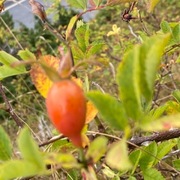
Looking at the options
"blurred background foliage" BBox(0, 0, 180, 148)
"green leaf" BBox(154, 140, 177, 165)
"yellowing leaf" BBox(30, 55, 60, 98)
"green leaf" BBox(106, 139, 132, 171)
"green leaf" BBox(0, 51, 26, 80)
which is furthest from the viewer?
"blurred background foliage" BBox(0, 0, 180, 148)

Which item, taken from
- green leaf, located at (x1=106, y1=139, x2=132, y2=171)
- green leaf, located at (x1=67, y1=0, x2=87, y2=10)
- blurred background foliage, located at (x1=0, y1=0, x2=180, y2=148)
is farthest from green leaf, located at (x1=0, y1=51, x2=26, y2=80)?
blurred background foliage, located at (x1=0, y1=0, x2=180, y2=148)

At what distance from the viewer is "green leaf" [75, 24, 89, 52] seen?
2.72 ft

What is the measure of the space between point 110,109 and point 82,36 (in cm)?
47

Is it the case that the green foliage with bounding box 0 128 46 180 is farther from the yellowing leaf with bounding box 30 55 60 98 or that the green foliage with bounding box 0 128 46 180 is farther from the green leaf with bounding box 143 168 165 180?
the green leaf with bounding box 143 168 165 180

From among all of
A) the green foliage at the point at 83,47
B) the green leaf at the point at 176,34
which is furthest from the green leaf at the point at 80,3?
the green leaf at the point at 176,34

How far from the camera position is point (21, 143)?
38 cm

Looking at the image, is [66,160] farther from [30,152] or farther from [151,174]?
[151,174]

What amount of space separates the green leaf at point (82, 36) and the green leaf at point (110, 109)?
442 millimetres

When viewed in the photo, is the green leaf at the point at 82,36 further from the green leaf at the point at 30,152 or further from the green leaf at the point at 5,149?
the green leaf at the point at 30,152

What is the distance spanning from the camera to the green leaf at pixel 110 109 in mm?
391

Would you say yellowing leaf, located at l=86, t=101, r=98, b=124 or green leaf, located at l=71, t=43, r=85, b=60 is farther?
green leaf, located at l=71, t=43, r=85, b=60

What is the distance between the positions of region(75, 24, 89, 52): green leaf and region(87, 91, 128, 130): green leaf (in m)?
0.44

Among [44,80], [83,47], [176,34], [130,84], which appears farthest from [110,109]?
[176,34]

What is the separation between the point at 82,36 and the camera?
33.2 inches
